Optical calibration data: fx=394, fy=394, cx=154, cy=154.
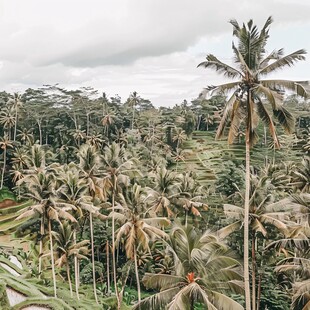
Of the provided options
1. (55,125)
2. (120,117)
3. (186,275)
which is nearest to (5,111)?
(55,125)

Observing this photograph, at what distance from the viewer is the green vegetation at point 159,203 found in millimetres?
14742

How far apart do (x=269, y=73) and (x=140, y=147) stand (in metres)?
44.0

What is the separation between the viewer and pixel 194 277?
48.6ft

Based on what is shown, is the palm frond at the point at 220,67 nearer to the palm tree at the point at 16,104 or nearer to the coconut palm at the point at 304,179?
the coconut palm at the point at 304,179

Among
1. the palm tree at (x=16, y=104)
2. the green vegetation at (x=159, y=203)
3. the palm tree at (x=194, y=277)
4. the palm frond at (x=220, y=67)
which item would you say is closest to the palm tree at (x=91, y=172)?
the green vegetation at (x=159, y=203)

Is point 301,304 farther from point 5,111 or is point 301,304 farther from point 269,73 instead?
point 5,111

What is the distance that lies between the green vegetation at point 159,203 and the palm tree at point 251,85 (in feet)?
0.13

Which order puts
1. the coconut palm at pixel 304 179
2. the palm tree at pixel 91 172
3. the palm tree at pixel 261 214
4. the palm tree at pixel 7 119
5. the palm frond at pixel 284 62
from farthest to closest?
the palm tree at pixel 7 119 < the palm tree at pixel 91 172 < the coconut palm at pixel 304 179 < the palm tree at pixel 261 214 < the palm frond at pixel 284 62

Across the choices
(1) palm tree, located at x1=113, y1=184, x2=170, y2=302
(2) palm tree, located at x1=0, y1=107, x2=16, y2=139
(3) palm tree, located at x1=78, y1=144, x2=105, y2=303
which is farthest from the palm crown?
(2) palm tree, located at x1=0, y1=107, x2=16, y2=139

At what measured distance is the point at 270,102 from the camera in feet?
46.1

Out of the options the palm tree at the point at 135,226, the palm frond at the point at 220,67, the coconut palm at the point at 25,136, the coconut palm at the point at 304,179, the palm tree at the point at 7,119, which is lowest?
the palm tree at the point at 135,226

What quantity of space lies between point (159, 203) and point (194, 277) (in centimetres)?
2064

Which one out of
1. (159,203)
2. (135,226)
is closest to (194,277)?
(135,226)

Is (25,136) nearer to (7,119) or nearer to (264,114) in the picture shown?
(7,119)
